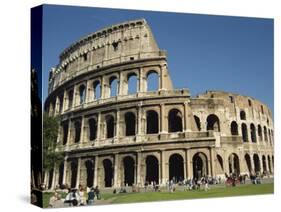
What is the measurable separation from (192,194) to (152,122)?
3.77m

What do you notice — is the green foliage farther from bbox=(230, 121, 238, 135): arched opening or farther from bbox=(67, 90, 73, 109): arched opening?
bbox=(230, 121, 238, 135): arched opening

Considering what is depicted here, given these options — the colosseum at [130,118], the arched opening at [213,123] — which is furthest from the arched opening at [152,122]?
the arched opening at [213,123]

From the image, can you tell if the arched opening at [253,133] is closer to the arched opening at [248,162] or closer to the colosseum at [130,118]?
the arched opening at [248,162]

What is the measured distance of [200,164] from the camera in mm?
25125

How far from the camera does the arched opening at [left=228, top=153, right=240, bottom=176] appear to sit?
84.8 ft

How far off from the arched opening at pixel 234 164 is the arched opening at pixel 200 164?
4.59ft

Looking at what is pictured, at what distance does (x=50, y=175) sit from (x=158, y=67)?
6.87m

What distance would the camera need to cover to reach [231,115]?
2775cm

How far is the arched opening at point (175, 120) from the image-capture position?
24.9 meters

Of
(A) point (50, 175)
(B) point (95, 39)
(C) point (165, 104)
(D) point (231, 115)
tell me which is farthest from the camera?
(D) point (231, 115)

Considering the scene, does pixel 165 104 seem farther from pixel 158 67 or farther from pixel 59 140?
pixel 59 140

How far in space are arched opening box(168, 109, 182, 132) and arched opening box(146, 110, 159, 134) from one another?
27.5 inches

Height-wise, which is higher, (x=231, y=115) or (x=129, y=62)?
(x=129, y=62)

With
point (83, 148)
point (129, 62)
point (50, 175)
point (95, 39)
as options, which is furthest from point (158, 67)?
point (50, 175)
